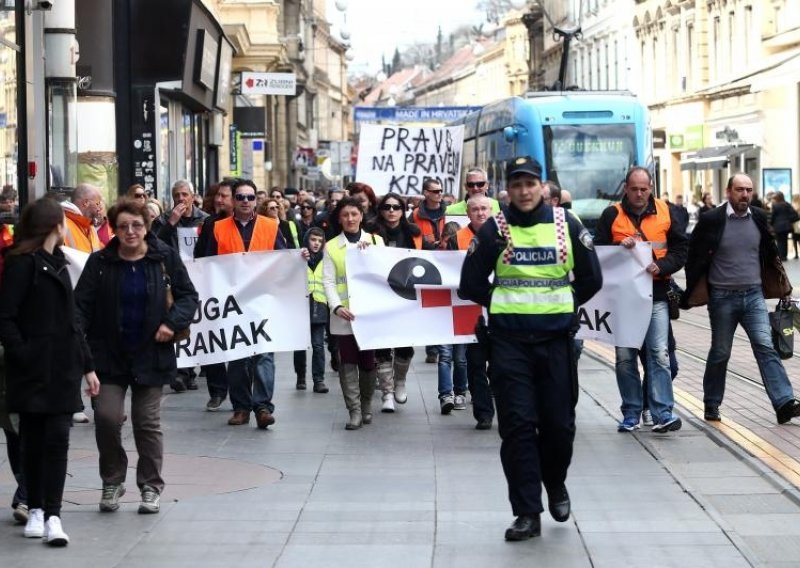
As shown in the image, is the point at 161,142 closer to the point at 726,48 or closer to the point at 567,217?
the point at 567,217

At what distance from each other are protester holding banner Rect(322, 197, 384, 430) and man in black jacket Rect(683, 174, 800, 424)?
2.43 meters

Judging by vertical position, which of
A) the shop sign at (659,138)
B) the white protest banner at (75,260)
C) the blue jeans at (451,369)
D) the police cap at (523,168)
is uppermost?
the shop sign at (659,138)

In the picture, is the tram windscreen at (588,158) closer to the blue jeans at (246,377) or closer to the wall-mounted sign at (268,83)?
the wall-mounted sign at (268,83)

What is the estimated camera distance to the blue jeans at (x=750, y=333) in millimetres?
12148

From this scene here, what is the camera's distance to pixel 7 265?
8250mm

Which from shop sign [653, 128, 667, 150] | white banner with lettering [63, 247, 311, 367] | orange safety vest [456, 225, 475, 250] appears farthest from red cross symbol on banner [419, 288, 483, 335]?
shop sign [653, 128, 667, 150]

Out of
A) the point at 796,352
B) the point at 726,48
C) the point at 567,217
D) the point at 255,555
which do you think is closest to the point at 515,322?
the point at 567,217

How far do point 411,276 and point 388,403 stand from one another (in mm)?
1023

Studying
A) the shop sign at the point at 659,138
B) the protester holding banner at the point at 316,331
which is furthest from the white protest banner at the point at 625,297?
the shop sign at the point at 659,138

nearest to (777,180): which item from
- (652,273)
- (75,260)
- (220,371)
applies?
(220,371)

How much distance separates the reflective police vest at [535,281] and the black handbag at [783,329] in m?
4.23

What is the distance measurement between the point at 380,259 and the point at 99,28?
39.2ft

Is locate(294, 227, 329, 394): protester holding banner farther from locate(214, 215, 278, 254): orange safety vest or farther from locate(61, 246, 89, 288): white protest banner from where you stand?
locate(61, 246, 89, 288): white protest banner

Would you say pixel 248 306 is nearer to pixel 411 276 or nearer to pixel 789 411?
pixel 411 276
